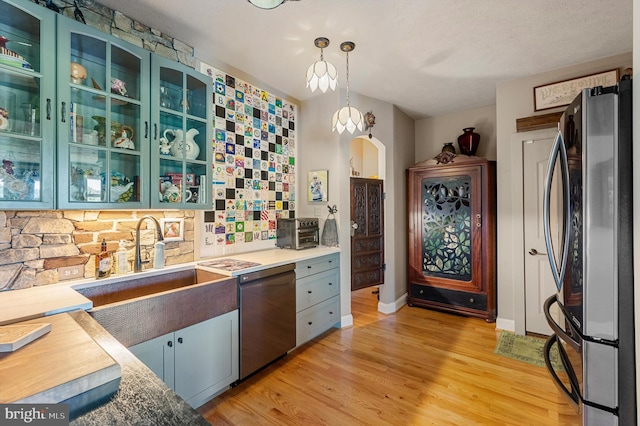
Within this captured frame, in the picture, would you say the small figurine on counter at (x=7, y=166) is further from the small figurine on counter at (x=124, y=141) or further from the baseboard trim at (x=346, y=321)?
the baseboard trim at (x=346, y=321)

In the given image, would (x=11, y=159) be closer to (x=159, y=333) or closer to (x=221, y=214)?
(x=159, y=333)

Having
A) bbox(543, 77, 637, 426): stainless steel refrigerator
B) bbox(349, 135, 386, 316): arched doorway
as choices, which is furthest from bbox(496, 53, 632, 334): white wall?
bbox(543, 77, 637, 426): stainless steel refrigerator

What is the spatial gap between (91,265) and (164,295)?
63 cm

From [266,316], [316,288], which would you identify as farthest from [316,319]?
[266,316]

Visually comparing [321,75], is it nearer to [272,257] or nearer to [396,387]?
[272,257]

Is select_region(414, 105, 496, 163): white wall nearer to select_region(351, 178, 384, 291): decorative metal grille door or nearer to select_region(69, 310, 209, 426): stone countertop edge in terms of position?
select_region(351, 178, 384, 291): decorative metal grille door

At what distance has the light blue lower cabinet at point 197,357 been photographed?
1625mm

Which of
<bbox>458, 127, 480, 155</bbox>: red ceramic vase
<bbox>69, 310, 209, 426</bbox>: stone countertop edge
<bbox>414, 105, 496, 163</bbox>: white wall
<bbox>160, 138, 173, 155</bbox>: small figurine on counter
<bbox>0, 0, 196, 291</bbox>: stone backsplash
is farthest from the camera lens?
<bbox>414, 105, 496, 163</bbox>: white wall

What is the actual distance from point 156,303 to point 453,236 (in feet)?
10.4

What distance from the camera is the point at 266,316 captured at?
87.5 inches

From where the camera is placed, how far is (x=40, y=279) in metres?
1.68

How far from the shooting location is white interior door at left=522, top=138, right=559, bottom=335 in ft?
9.29

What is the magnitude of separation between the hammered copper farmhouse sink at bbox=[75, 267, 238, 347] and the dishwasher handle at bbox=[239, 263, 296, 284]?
0.08 meters

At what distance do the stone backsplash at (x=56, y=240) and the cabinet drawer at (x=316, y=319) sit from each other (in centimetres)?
133
